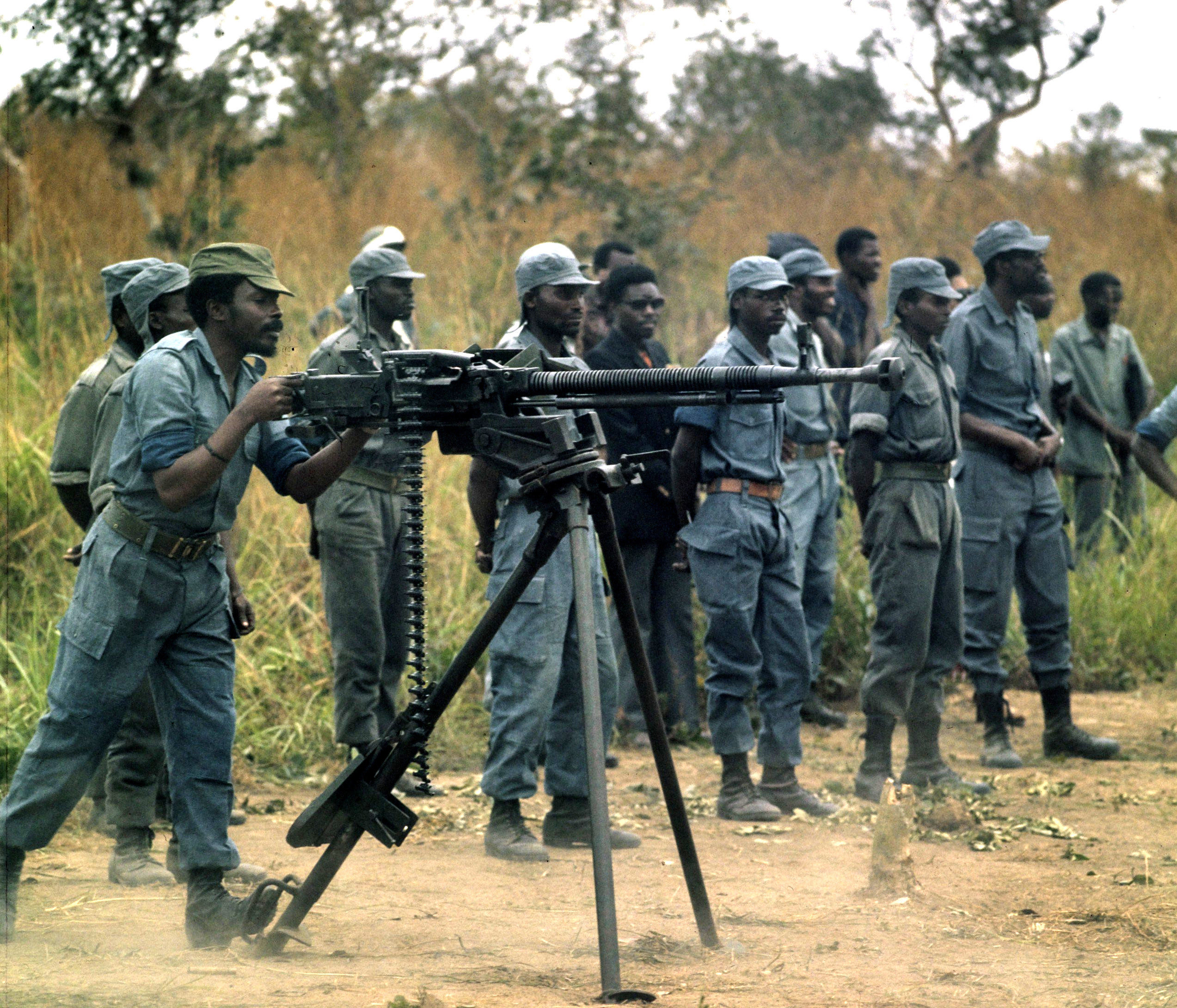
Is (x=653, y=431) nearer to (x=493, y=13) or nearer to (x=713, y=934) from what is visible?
(x=713, y=934)

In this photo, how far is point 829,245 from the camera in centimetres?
1622

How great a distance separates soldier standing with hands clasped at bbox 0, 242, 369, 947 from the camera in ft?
13.1

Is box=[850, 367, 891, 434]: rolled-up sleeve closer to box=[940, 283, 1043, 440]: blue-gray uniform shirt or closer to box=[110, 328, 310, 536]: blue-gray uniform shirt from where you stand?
box=[940, 283, 1043, 440]: blue-gray uniform shirt

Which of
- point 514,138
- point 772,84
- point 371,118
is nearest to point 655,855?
point 514,138

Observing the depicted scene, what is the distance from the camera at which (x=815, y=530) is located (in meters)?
6.98

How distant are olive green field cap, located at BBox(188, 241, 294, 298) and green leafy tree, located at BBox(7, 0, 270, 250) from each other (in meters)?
5.01

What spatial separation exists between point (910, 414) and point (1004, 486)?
Answer: 2.90 feet

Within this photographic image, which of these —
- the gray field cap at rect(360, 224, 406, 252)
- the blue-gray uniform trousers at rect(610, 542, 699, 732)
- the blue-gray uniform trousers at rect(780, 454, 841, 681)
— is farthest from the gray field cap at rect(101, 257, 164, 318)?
the blue-gray uniform trousers at rect(780, 454, 841, 681)

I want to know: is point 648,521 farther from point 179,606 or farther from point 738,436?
point 179,606

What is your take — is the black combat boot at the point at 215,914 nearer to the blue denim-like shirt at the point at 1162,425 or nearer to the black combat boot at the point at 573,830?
the black combat boot at the point at 573,830

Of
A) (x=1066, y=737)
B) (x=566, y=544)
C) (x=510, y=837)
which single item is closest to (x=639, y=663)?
(x=566, y=544)

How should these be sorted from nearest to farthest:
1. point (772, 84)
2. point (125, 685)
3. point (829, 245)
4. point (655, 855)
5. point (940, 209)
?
point (125, 685) < point (655, 855) < point (829, 245) < point (940, 209) < point (772, 84)

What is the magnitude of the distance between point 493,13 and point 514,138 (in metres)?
2.03

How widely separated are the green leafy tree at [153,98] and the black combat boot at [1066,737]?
5451mm
